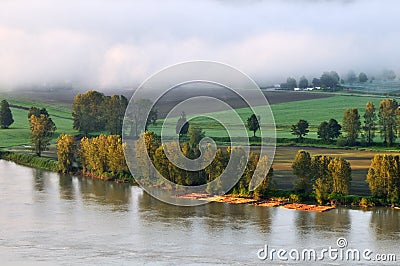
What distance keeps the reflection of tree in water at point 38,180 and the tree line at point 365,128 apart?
36.6ft

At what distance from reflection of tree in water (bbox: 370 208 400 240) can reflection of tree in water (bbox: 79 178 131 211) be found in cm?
627

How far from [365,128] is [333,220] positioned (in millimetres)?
14735

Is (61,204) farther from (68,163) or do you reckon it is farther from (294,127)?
(294,127)

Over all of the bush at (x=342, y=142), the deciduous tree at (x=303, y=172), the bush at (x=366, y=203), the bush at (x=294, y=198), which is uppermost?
the bush at (x=342, y=142)

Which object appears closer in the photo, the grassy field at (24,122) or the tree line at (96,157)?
the tree line at (96,157)

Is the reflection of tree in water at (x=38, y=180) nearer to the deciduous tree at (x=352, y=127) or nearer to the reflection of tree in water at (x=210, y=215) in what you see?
the reflection of tree in water at (x=210, y=215)

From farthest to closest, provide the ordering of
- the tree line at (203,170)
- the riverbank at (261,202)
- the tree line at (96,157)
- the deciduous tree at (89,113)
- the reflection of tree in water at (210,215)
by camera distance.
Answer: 1. the deciduous tree at (89,113)
2. the tree line at (96,157)
3. the tree line at (203,170)
4. the riverbank at (261,202)
5. the reflection of tree in water at (210,215)

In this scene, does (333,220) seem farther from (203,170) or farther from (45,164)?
(45,164)

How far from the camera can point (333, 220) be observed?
68.3ft

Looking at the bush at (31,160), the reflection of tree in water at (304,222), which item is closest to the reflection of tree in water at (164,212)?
the reflection of tree in water at (304,222)

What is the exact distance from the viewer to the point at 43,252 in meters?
17.5

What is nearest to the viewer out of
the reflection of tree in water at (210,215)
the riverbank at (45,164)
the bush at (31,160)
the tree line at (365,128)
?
the reflection of tree in water at (210,215)

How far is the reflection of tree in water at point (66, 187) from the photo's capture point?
2459 centimetres

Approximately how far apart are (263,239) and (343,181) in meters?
5.21
